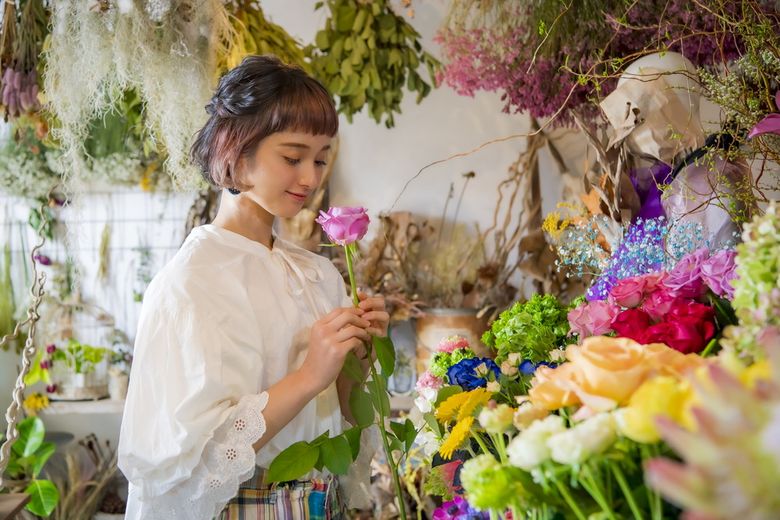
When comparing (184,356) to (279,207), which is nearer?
(184,356)

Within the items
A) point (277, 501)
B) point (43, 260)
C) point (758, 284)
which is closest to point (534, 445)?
point (758, 284)

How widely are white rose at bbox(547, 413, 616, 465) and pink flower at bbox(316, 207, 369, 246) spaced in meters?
0.50

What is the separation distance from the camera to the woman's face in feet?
3.76

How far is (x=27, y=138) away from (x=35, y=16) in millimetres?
799

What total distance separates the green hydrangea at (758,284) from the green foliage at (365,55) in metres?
1.57

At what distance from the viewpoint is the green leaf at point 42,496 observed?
2.26m

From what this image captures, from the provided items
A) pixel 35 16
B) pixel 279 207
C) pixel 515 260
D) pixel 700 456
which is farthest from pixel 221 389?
pixel 515 260

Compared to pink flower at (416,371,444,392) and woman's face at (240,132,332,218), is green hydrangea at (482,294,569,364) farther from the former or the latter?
woman's face at (240,132,332,218)

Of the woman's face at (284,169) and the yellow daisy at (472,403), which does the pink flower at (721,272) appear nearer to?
the yellow daisy at (472,403)

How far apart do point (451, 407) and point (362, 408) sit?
25 cm

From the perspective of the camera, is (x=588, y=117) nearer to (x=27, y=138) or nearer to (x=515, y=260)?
(x=515, y=260)

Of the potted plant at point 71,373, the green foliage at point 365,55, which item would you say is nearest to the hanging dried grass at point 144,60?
the green foliage at point 365,55

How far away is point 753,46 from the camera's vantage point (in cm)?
94

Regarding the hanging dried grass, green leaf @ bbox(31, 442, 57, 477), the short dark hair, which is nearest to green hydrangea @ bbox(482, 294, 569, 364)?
the short dark hair
